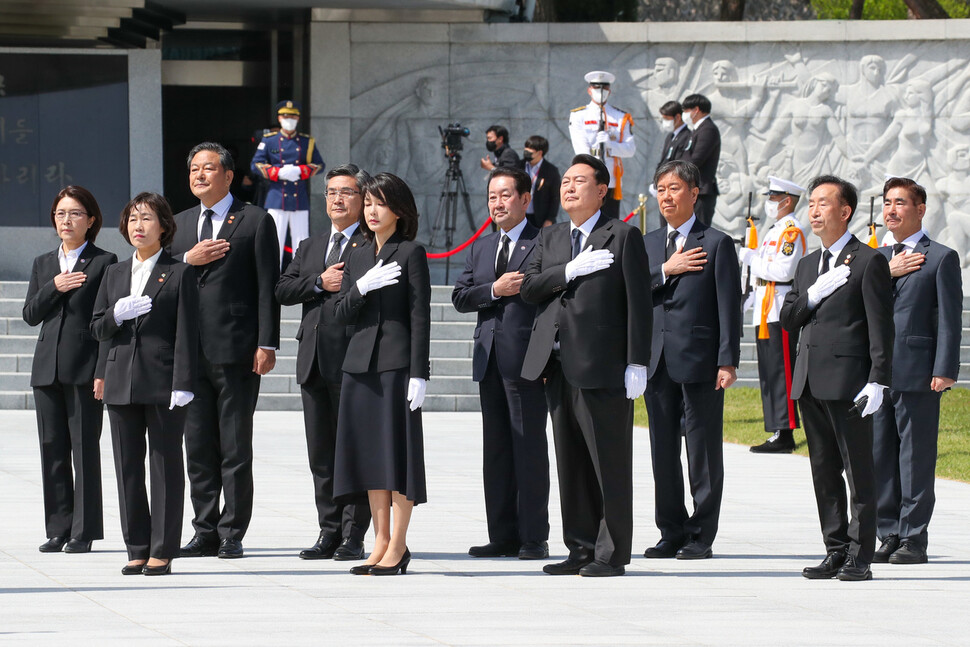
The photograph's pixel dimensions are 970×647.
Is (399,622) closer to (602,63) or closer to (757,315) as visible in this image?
(757,315)

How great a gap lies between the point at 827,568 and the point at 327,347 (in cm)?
244

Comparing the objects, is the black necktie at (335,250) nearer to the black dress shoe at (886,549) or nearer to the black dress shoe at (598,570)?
the black dress shoe at (598,570)

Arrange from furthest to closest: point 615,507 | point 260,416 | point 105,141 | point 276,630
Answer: point 105,141 < point 260,416 < point 615,507 < point 276,630

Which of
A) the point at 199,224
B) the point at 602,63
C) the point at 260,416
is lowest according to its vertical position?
the point at 260,416

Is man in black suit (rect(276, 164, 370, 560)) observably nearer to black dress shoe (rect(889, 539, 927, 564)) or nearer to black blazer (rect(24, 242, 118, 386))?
black blazer (rect(24, 242, 118, 386))

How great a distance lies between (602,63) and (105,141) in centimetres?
664

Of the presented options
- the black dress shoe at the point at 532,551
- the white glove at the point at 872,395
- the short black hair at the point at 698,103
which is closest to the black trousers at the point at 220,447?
the black dress shoe at the point at 532,551

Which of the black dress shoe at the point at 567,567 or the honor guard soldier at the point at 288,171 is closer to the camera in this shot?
the black dress shoe at the point at 567,567

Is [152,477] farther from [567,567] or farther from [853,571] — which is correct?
[853,571]

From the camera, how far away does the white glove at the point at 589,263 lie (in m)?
6.50

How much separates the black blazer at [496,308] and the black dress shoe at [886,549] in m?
1.89

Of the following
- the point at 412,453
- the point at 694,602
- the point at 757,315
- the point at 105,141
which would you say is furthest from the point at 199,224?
the point at 105,141

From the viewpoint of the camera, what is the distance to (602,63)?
66.8 feet

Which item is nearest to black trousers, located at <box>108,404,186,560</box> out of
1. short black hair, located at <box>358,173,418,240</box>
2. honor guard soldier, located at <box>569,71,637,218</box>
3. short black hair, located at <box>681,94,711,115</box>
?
short black hair, located at <box>358,173,418,240</box>
